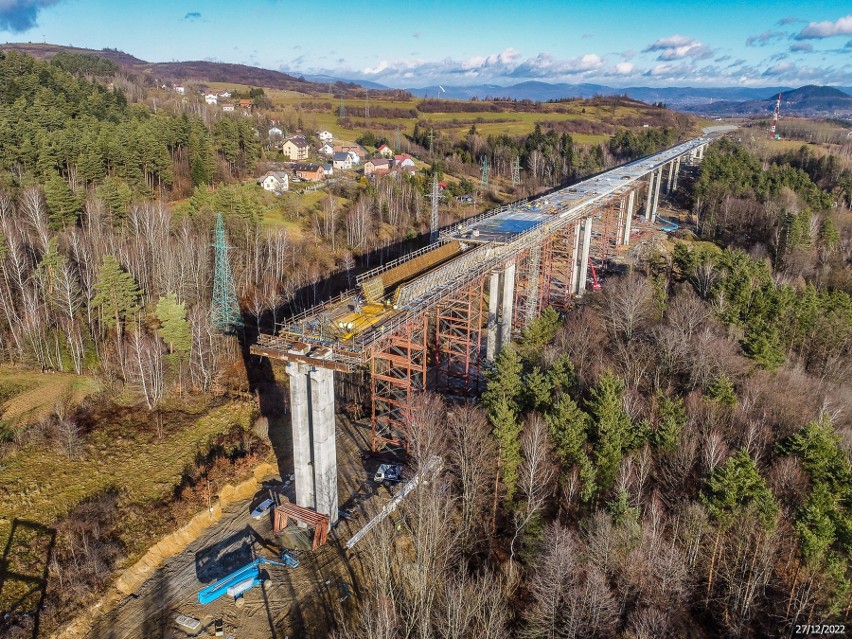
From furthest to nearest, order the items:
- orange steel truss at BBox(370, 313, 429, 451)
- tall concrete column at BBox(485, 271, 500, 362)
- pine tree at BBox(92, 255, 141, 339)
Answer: tall concrete column at BBox(485, 271, 500, 362), pine tree at BBox(92, 255, 141, 339), orange steel truss at BBox(370, 313, 429, 451)

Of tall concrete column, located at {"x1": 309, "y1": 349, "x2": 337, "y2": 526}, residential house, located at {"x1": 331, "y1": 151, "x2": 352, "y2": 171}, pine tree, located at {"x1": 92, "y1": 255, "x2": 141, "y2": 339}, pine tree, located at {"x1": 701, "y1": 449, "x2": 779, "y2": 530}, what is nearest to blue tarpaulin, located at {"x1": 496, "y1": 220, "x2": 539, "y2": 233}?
tall concrete column, located at {"x1": 309, "y1": 349, "x2": 337, "y2": 526}

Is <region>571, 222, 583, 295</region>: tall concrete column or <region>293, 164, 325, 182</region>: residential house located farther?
<region>293, 164, 325, 182</region>: residential house

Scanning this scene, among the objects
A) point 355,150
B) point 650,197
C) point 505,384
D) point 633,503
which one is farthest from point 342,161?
point 633,503

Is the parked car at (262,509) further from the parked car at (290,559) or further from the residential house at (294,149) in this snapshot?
the residential house at (294,149)

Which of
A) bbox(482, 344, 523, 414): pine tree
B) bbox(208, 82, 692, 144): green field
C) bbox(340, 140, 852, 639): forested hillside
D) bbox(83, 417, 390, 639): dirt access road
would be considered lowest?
bbox(83, 417, 390, 639): dirt access road

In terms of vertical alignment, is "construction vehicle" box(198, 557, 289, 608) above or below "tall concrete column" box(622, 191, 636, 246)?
below

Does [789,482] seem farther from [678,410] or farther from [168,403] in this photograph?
[168,403]

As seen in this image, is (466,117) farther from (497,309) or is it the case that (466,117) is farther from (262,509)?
(262,509)

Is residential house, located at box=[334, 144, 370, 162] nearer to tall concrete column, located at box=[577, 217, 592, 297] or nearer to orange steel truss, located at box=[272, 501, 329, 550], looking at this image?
tall concrete column, located at box=[577, 217, 592, 297]
